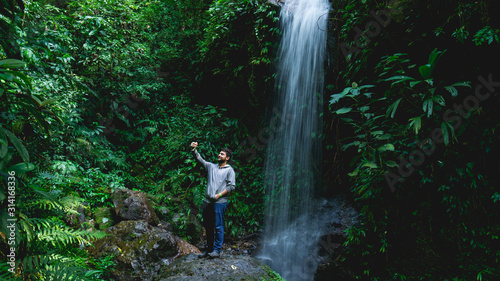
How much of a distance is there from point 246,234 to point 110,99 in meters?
A: 5.56

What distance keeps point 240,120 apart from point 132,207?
151 inches

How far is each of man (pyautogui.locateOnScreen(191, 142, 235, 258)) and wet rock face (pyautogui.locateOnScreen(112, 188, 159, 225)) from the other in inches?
70.5

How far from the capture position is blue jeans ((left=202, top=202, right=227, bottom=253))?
13.9 feet

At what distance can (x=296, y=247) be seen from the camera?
5828 millimetres

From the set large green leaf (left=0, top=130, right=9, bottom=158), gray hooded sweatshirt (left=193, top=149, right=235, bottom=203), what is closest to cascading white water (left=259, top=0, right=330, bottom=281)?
gray hooded sweatshirt (left=193, top=149, right=235, bottom=203)

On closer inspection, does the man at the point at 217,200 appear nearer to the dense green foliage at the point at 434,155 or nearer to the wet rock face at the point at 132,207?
the wet rock face at the point at 132,207

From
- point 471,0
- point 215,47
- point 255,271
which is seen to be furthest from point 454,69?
point 215,47

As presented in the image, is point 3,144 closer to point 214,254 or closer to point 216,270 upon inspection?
point 216,270

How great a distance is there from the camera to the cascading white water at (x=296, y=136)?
6094 mm

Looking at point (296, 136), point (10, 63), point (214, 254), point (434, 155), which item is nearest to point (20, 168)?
point (10, 63)

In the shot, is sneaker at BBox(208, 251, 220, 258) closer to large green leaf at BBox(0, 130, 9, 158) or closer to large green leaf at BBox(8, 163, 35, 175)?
large green leaf at BBox(8, 163, 35, 175)

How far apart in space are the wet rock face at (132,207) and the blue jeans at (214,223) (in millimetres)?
1802

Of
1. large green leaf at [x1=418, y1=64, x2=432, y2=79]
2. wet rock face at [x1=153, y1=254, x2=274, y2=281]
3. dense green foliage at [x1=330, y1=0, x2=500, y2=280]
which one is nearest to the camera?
large green leaf at [x1=418, y1=64, x2=432, y2=79]

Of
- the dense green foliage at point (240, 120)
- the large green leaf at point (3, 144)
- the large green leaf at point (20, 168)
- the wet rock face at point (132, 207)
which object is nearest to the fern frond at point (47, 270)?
the dense green foliage at point (240, 120)
